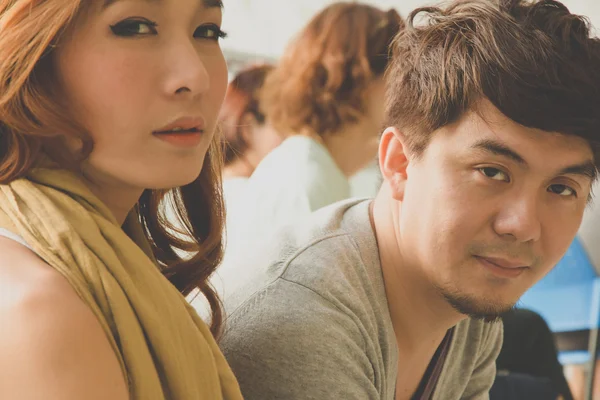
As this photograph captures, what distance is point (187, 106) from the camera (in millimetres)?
900

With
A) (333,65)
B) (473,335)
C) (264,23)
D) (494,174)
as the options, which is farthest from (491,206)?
(264,23)

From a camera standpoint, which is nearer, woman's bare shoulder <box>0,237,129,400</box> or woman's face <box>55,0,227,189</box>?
woman's bare shoulder <box>0,237,129,400</box>

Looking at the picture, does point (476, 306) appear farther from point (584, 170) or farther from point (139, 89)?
point (139, 89)

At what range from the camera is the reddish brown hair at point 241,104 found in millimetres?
2590

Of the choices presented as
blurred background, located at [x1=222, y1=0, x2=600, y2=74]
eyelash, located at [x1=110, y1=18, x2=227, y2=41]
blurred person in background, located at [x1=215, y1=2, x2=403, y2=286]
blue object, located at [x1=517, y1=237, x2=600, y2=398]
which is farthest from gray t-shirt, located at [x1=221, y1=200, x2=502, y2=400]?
blurred background, located at [x1=222, y1=0, x2=600, y2=74]

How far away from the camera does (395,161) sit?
134 centimetres

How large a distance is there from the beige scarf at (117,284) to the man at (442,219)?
0.26 meters

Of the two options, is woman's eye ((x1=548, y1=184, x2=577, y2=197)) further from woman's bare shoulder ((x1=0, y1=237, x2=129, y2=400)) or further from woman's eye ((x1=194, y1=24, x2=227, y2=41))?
woman's bare shoulder ((x1=0, y1=237, x2=129, y2=400))

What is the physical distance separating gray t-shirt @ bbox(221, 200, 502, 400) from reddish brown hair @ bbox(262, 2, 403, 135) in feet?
2.88

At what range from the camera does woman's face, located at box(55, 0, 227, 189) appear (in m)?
0.85

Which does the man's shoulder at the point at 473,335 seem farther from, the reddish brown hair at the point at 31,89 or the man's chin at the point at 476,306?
the reddish brown hair at the point at 31,89

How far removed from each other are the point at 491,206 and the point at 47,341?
741mm

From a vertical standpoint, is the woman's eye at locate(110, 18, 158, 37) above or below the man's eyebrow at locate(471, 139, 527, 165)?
above

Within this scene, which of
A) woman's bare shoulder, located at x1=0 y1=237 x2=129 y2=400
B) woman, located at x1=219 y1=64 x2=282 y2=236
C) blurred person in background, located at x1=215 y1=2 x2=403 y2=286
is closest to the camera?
Answer: woman's bare shoulder, located at x1=0 y1=237 x2=129 y2=400
